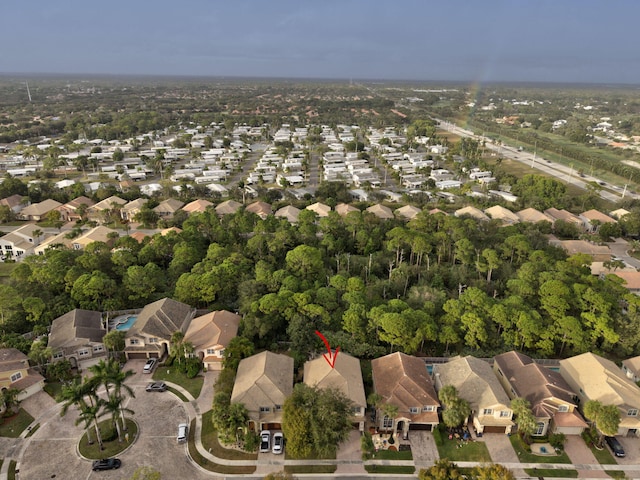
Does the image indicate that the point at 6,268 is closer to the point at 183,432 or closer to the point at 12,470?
the point at 12,470

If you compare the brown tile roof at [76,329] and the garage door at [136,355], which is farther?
the garage door at [136,355]

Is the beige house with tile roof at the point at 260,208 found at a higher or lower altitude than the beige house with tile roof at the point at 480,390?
higher

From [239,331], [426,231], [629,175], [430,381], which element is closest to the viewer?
[430,381]

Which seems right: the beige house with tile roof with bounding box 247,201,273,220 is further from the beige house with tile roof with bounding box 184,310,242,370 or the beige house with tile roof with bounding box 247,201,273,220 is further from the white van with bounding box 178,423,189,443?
the white van with bounding box 178,423,189,443

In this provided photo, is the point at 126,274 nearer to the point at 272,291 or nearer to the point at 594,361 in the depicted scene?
the point at 272,291

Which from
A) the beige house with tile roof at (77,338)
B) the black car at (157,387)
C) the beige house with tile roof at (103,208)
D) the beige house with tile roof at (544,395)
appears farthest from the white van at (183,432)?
the beige house with tile roof at (103,208)

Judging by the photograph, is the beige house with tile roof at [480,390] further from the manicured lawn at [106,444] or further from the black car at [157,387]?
the manicured lawn at [106,444]

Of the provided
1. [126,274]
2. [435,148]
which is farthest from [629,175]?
[126,274]

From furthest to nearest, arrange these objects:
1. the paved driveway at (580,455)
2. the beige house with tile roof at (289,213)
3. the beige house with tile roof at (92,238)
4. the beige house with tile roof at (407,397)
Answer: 1. the beige house with tile roof at (289,213)
2. the beige house with tile roof at (92,238)
3. the beige house with tile roof at (407,397)
4. the paved driveway at (580,455)
